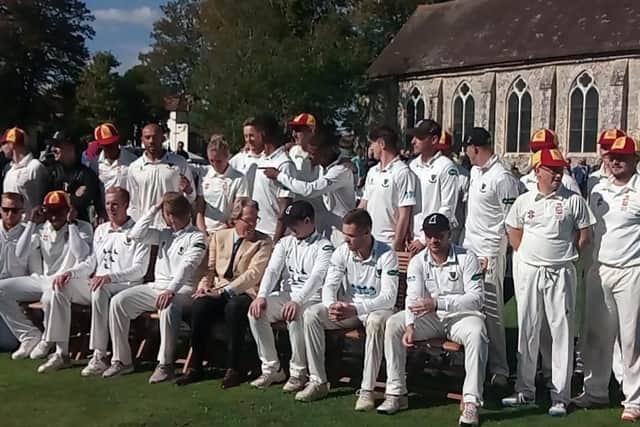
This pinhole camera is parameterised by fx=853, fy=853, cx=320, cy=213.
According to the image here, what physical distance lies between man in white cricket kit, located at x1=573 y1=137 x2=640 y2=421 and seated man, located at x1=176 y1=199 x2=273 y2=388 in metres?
2.76

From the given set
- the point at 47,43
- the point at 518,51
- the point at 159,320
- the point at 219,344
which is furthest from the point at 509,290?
the point at 47,43

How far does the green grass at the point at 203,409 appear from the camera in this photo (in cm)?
618

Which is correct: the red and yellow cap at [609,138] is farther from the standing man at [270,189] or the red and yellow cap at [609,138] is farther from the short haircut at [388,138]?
the standing man at [270,189]

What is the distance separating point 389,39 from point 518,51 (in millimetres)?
15538

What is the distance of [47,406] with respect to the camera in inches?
259

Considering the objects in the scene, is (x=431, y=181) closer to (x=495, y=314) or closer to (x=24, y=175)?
(x=495, y=314)

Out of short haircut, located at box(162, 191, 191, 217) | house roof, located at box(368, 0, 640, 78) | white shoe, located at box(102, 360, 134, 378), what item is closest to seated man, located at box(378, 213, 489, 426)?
short haircut, located at box(162, 191, 191, 217)

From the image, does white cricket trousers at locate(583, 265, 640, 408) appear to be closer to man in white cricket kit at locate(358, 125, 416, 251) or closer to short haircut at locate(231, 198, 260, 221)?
man in white cricket kit at locate(358, 125, 416, 251)

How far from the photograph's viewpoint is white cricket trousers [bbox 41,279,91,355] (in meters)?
7.78

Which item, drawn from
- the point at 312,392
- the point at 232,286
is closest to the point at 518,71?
the point at 232,286

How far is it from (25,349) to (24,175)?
2106 millimetres

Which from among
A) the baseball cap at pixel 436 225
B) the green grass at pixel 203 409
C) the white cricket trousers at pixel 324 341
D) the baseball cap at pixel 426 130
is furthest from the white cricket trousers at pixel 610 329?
the baseball cap at pixel 426 130

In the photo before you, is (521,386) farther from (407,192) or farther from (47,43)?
(47,43)

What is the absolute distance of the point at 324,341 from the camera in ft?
22.6
